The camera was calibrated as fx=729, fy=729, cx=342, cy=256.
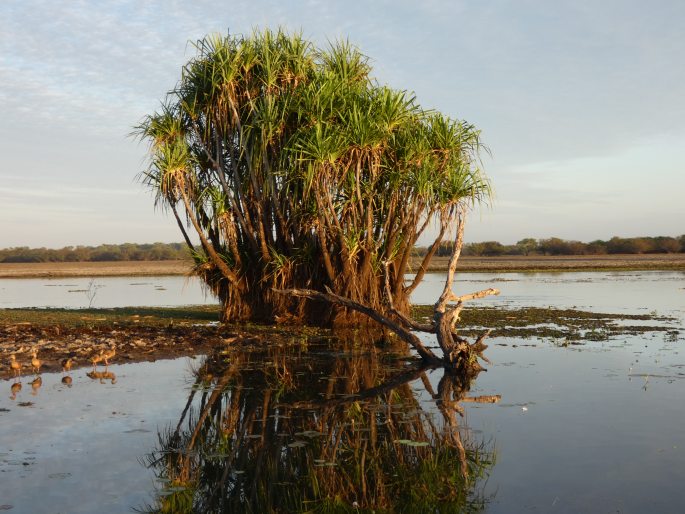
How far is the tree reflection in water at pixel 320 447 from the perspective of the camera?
6336 millimetres

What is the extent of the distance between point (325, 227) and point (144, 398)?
900 centimetres

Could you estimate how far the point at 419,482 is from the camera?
674cm

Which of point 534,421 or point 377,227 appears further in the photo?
point 377,227

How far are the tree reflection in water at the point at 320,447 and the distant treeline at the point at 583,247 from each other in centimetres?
6661

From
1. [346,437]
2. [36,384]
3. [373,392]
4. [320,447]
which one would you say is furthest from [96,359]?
[320,447]

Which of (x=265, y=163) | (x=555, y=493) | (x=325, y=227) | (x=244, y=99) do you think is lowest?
(x=555, y=493)

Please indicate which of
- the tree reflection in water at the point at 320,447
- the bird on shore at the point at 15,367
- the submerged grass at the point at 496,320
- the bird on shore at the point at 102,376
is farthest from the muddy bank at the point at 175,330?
the tree reflection in water at the point at 320,447

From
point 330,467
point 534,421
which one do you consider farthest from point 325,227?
point 330,467

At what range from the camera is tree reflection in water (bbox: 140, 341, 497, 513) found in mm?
6336

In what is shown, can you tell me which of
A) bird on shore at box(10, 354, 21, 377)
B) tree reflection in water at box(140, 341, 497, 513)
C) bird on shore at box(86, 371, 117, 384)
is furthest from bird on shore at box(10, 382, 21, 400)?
tree reflection in water at box(140, 341, 497, 513)

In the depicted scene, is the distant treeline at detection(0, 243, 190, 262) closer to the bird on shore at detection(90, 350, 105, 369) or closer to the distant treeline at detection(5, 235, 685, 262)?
the distant treeline at detection(5, 235, 685, 262)

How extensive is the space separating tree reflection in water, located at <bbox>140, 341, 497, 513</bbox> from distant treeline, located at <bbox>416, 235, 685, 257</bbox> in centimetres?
6661

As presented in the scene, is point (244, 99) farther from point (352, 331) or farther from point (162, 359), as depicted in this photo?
point (162, 359)

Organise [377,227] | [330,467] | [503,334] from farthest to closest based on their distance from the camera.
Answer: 1. [377,227]
2. [503,334]
3. [330,467]
